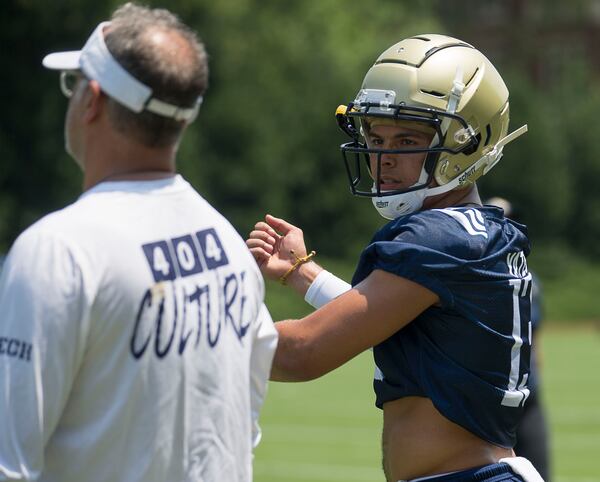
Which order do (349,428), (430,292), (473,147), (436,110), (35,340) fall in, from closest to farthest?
(35,340) < (430,292) < (436,110) < (473,147) < (349,428)

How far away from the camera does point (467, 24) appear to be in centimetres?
5881

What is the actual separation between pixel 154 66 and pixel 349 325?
1080mm

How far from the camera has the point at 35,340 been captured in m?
2.65

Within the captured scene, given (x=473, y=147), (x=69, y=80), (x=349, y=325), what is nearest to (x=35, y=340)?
(x=69, y=80)

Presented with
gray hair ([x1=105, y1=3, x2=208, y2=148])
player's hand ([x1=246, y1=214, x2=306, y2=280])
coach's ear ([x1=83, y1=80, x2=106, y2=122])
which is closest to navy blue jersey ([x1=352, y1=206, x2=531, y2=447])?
player's hand ([x1=246, y1=214, x2=306, y2=280])

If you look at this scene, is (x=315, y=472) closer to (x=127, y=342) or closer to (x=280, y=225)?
(x=280, y=225)

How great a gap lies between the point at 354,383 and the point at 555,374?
343 centimetres

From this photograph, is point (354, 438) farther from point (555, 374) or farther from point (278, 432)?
point (555, 374)

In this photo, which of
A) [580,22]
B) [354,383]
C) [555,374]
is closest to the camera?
[354,383]

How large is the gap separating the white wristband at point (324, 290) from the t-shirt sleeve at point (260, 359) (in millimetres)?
754

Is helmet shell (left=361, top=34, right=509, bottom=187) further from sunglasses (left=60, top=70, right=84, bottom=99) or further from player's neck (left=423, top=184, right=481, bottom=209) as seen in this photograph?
sunglasses (left=60, top=70, right=84, bottom=99)

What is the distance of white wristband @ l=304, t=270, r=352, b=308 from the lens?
3959 millimetres

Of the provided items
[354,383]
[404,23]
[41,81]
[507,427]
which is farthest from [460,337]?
[404,23]

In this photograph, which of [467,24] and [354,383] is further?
[467,24]
